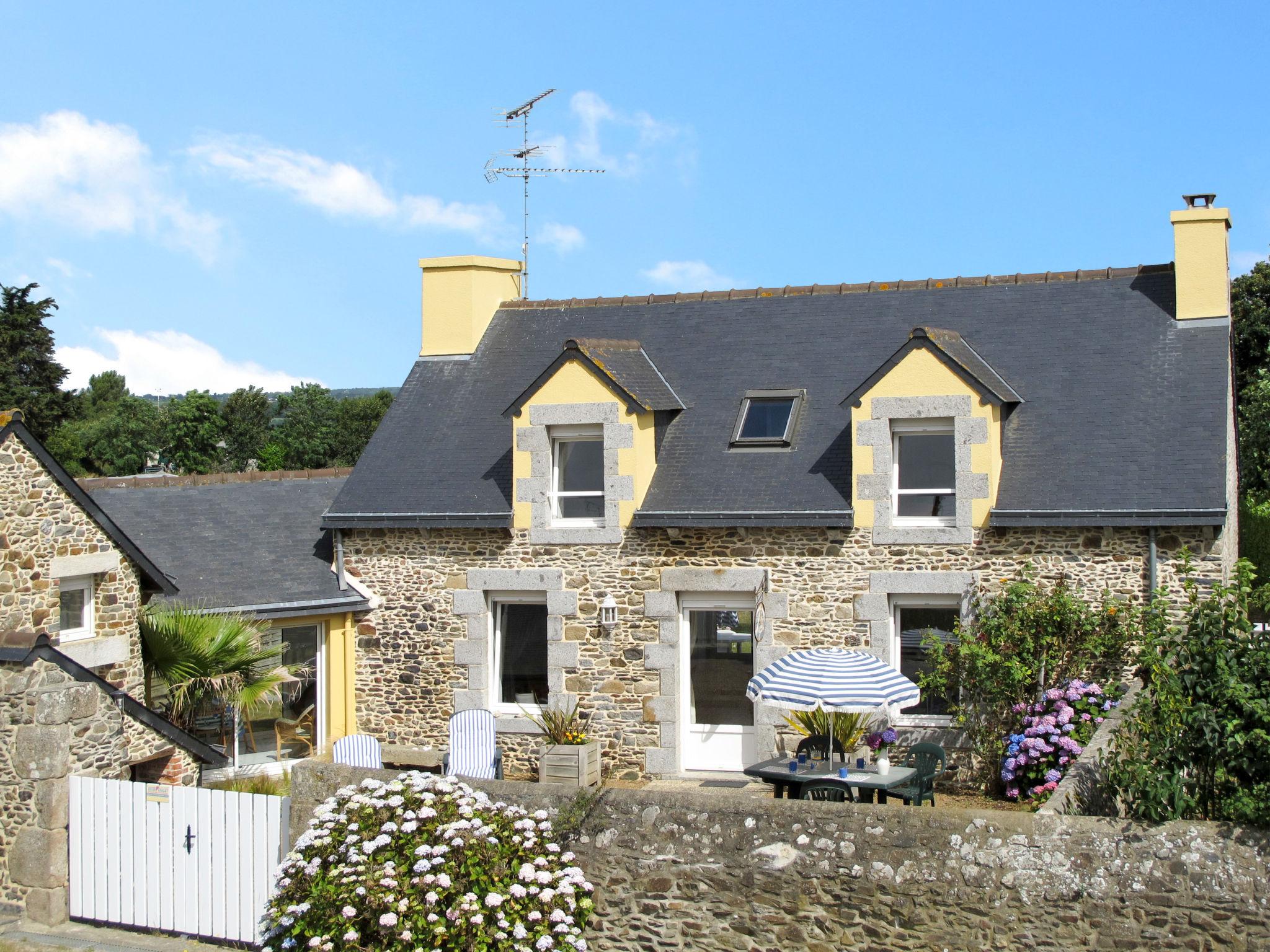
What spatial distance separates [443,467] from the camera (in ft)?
51.1

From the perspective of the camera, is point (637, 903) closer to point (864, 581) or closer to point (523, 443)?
point (864, 581)

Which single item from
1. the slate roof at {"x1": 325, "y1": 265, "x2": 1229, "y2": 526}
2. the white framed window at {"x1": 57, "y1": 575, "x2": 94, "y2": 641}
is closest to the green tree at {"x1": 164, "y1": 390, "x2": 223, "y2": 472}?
the slate roof at {"x1": 325, "y1": 265, "x2": 1229, "y2": 526}

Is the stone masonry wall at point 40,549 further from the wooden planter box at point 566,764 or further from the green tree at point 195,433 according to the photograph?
the green tree at point 195,433

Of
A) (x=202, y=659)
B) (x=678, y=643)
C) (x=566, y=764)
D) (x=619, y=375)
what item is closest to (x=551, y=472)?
(x=619, y=375)

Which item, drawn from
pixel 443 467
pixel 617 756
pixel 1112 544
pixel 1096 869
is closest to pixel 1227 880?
pixel 1096 869

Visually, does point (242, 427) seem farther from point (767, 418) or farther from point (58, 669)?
point (58, 669)

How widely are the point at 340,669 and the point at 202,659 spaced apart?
8.84ft

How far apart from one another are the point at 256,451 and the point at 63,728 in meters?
50.4

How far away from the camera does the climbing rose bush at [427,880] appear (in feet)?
26.2

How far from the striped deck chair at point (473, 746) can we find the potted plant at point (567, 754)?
0.55 m

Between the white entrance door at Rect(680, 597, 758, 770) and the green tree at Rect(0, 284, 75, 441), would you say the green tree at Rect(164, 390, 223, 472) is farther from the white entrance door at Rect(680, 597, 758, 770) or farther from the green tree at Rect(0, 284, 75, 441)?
the white entrance door at Rect(680, 597, 758, 770)

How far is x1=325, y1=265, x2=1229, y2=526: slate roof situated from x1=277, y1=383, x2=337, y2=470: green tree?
43.8m

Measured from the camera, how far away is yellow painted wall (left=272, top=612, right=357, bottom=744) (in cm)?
1518

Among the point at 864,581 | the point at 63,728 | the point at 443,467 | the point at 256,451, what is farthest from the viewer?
the point at 256,451
